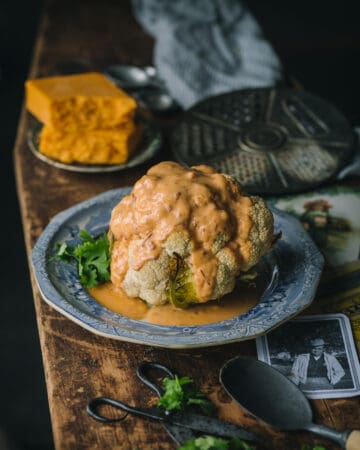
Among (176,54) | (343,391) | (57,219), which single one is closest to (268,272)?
(343,391)

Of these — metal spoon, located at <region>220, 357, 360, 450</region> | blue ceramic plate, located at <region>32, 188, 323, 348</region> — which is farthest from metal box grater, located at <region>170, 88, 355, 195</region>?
metal spoon, located at <region>220, 357, 360, 450</region>

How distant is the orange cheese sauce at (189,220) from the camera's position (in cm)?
161

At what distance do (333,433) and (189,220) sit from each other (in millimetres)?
615

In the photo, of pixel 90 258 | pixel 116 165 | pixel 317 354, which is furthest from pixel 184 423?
pixel 116 165

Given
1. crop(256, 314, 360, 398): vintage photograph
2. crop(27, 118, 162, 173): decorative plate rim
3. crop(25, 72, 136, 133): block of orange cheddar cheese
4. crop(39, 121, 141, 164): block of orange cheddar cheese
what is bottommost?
crop(256, 314, 360, 398): vintage photograph

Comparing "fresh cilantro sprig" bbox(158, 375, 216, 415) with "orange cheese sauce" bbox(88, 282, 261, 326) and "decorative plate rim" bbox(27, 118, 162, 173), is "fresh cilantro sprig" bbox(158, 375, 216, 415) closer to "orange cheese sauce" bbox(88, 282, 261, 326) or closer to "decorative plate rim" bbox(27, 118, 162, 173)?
"orange cheese sauce" bbox(88, 282, 261, 326)

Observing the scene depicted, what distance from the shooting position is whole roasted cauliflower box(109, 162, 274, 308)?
161cm

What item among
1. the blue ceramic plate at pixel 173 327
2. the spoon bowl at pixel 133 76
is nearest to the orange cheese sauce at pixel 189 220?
the blue ceramic plate at pixel 173 327

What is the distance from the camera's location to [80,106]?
2355mm

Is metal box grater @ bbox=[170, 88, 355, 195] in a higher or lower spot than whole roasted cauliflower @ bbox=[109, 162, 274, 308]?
lower

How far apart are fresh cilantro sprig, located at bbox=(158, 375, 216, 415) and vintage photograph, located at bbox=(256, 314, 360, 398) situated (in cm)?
22

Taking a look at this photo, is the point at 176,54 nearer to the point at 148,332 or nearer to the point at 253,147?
the point at 253,147

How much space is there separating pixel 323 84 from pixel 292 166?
2745mm

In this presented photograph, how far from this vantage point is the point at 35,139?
249cm
